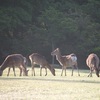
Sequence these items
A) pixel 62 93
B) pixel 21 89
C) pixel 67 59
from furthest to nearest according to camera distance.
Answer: pixel 67 59, pixel 21 89, pixel 62 93

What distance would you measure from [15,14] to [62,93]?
2991 cm

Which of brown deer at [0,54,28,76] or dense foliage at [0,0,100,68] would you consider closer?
brown deer at [0,54,28,76]

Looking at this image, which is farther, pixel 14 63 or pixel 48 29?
pixel 48 29

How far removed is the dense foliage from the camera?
40.9m

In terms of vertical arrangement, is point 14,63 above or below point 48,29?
below

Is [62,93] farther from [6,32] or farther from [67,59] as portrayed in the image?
[6,32]

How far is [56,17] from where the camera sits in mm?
41781

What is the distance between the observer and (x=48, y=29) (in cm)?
4175

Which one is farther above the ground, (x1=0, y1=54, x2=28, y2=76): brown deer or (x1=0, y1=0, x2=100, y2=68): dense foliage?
(x1=0, y1=0, x2=100, y2=68): dense foliage

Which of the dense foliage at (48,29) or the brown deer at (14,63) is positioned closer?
the brown deer at (14,63)

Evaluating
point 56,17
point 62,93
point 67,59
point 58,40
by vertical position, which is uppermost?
point 56,17

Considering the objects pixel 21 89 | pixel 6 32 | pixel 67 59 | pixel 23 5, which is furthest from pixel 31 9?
pixel 21 89

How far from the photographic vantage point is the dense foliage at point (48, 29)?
40.9 metres

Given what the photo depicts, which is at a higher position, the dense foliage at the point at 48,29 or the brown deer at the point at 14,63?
the dense foliage at the point at 48,29
